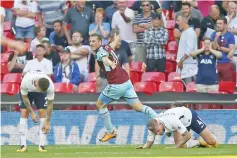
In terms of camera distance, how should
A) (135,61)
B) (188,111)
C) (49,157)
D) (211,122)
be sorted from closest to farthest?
(49,157) → (188,111) → (211,122) → (135,61)

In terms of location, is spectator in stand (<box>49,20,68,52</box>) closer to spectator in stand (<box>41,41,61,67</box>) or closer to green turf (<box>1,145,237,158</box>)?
spectator in stand (<box>41,41,61,67</box>)

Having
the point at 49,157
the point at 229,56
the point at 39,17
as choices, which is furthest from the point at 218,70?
the point at 49,157

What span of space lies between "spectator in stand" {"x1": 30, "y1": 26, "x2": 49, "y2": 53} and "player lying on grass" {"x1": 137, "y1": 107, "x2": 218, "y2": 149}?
22.1 ft

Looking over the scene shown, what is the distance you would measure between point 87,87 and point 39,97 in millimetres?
4550

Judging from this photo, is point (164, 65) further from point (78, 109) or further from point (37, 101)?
point (37, 101)

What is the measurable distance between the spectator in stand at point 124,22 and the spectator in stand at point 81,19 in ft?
2.51

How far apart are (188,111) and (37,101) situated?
3.15m

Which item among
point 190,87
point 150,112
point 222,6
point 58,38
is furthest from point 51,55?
point 150,112

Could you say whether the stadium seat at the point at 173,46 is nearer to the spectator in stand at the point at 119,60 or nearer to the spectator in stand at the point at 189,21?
the spectator in stand at the point at 189,21

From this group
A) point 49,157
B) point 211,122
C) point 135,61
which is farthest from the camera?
point 135,61

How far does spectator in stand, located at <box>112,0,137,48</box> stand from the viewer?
2388cm

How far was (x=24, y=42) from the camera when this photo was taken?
24922mm

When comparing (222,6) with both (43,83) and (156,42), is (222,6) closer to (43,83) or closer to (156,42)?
(156,42)

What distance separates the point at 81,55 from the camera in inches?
927
